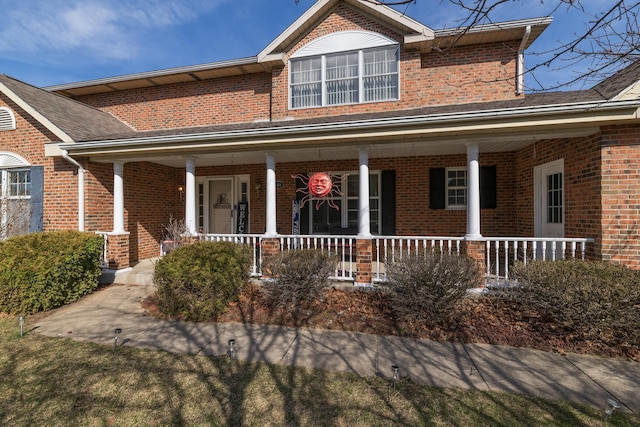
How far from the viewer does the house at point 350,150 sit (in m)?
5.54


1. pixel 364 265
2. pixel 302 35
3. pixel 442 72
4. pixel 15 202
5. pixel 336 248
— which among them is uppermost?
pixel 302 35

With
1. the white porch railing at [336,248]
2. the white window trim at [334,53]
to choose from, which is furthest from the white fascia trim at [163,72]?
the white porch railing at [336,248]

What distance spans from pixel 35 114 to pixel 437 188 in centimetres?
1063

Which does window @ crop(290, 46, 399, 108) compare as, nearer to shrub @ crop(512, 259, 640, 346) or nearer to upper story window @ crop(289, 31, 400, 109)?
upper story window @ crop(289, 31, 400, 109)

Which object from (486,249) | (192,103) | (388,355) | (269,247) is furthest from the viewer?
(192,103)

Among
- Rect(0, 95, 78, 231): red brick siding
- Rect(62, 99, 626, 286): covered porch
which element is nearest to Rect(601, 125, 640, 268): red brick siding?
Rect(62, 99, 626, 286): covered porch

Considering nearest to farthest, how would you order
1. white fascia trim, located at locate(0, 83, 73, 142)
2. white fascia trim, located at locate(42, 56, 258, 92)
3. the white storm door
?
1. white fascia trim, located at locate(0, 83, 73, 142)
2. white fascia trim, located at locate(42, 56, 258, 92)
3. the white storm door

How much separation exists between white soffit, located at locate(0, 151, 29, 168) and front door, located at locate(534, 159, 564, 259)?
1289 centimetres

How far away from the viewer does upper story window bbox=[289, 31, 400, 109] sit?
341 inches

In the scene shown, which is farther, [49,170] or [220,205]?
[220,205]

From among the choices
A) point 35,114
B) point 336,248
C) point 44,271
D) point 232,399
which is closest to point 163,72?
point 35,114

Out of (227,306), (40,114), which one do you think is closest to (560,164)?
(227,306)

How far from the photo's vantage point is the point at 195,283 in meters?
5.25

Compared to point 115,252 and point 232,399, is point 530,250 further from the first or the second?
point 115,252
